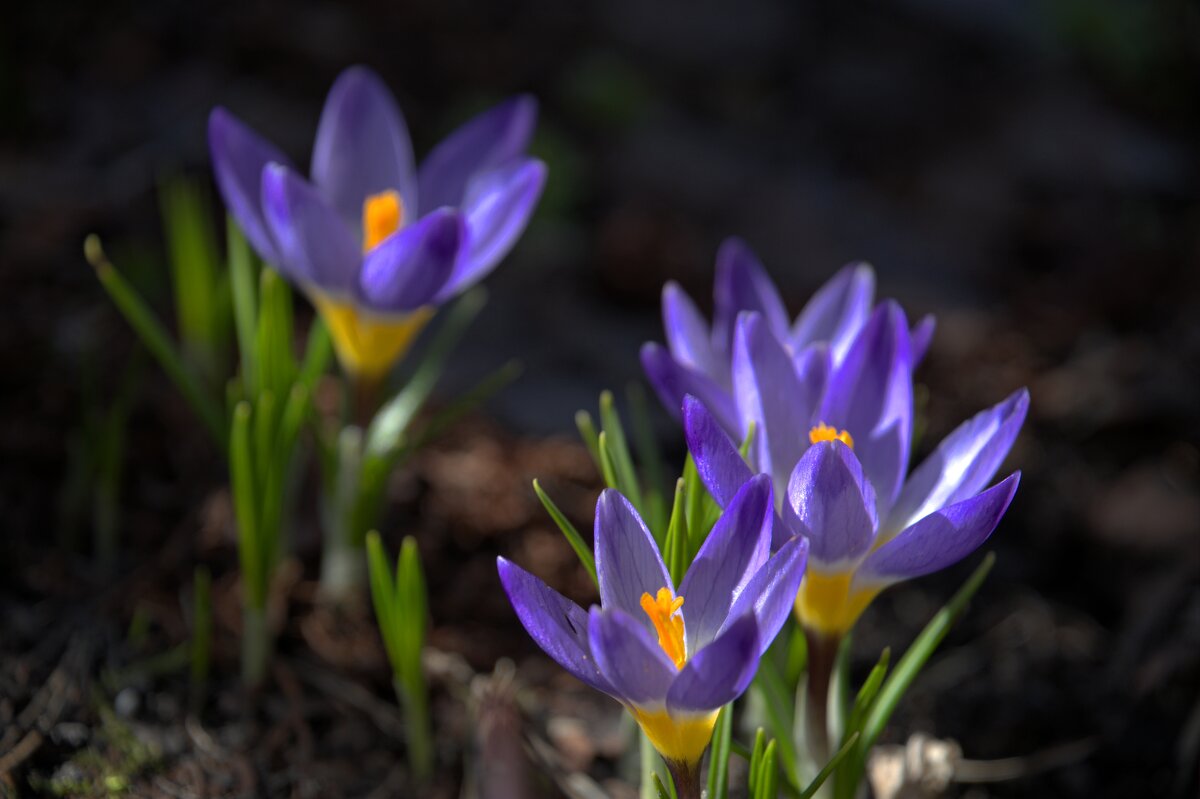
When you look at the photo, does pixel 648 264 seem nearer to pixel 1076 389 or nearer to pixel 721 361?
pixel 1076 389

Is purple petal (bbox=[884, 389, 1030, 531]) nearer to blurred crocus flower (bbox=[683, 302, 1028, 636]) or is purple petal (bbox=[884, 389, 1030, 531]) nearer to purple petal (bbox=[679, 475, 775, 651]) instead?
blurred crocus flower (bbox=[683, 302, 1028, 636])

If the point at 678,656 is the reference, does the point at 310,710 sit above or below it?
below

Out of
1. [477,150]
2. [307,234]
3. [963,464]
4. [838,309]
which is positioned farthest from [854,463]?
[477,150]

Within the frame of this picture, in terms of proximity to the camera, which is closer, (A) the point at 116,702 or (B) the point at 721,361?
(B) the point at 721,361

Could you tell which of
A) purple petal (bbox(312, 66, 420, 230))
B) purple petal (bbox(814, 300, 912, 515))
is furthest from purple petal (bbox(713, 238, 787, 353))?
purple petal (bbox(312, 66, 420, 230))

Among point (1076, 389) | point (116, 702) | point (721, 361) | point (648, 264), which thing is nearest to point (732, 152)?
point (648, 264)

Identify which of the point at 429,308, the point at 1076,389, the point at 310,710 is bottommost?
the point at 1076,389

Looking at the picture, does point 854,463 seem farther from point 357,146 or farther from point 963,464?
point 357,146
